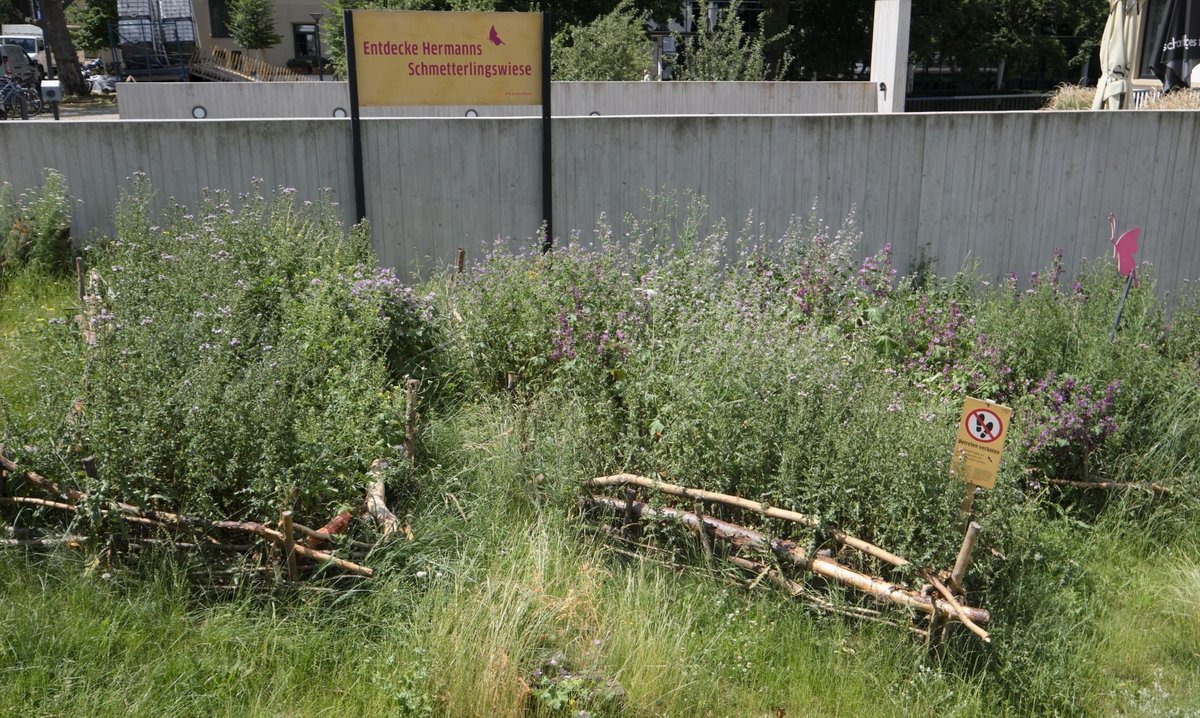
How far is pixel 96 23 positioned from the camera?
35906mm

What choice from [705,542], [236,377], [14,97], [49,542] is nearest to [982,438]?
[705,542]

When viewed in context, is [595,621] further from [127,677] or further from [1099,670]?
[1099,670]

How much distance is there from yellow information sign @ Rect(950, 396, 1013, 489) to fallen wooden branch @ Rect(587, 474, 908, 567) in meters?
0.41

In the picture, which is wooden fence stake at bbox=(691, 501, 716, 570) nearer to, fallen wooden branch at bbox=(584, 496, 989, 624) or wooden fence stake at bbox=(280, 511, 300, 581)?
fallen wooden branch at bbox=(584, 496, 989, 624)

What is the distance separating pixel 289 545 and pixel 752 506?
→ 1.67m

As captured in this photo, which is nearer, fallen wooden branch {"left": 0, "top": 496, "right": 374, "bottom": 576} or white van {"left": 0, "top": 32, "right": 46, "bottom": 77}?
fallen wooden branch {"left": 0, "top": 496, "right": 374, "bottom": 576}

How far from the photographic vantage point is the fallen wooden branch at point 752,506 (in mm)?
3701

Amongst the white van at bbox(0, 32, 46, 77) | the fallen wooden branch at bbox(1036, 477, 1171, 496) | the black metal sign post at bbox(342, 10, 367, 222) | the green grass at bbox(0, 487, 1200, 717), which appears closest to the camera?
the green grass at bbox(0, 487, 1200, 717)

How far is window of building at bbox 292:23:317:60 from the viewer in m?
41.0

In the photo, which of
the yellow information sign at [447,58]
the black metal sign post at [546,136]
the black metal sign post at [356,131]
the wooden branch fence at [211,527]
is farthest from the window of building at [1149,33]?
the wooden branch fence at [211,527]

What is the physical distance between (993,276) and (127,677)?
Result: 739 centimetres

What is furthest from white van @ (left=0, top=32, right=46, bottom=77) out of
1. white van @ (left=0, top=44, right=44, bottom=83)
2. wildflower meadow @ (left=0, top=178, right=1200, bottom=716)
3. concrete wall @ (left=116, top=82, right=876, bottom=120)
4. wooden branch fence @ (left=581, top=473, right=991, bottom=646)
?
wooden branch fence @ (left=581, top=473, right=991, bottom=646)

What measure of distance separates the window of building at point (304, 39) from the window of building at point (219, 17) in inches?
103

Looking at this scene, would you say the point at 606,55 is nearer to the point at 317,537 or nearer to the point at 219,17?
the point at 317,537
